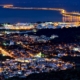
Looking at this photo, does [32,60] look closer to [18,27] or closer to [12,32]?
[12,32]

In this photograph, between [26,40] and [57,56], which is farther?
[26,40]

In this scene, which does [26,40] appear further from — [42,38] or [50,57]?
[50,57]

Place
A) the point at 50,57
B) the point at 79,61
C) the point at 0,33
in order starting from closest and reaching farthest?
the point at 79,61 → the point at 50,57 → the point at 0,33

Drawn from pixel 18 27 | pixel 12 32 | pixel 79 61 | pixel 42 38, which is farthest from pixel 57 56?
pixel 18 27

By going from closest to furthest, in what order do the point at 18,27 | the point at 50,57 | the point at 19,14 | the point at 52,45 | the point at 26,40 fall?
1. the point at 50,57
2. the point at 52,45
3. the point at 26,40
4. the point at 18,27
5. the point at 19,14

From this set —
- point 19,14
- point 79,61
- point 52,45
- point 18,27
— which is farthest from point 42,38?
point 19,14

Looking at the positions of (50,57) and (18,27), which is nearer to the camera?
(50,57)

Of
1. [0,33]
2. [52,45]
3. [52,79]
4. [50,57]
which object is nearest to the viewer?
[52,79]

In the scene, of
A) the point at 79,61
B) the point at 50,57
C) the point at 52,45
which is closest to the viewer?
the point at 79,61
